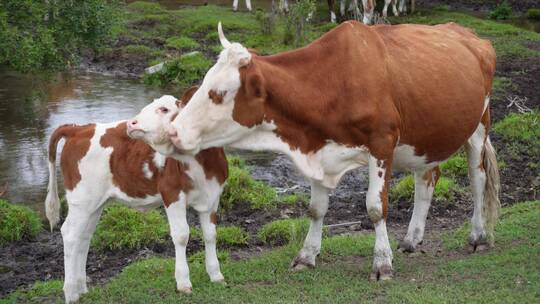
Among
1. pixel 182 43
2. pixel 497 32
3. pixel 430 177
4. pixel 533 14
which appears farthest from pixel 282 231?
pixel 533 14

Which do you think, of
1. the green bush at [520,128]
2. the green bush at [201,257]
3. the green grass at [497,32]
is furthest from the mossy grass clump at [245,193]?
the green grass at [497,32]

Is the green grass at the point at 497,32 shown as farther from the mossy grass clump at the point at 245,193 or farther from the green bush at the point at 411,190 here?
the mossy grass clump at the point at 245,193

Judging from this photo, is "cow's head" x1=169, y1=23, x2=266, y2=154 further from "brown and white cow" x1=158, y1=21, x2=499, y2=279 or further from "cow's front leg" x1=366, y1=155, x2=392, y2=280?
"cow's front leg" x1=366, y1=155, x2=392, y2=280

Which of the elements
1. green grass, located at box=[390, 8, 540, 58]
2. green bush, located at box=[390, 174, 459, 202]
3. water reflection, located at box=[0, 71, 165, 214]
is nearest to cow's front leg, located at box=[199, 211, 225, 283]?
green bush, located at box=[390, 174, 459, 202]

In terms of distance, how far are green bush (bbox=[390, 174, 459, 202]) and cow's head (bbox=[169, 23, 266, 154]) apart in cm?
423

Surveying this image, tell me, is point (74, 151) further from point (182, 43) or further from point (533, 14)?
point (533, 14)

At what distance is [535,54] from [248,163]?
33.5ft

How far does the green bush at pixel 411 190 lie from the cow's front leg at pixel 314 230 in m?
2.99

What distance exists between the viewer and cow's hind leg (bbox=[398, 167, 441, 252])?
25.6 ft

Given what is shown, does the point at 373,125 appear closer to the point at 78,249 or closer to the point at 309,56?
the point at 309,56

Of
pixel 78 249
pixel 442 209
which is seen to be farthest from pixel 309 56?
pixel 442 209

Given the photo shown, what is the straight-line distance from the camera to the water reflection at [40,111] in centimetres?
1175

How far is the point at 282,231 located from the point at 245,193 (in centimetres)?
142

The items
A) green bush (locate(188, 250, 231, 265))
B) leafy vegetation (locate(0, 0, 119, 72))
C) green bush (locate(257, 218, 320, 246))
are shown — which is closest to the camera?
green bush (locate(188, 250, 231, 265))
